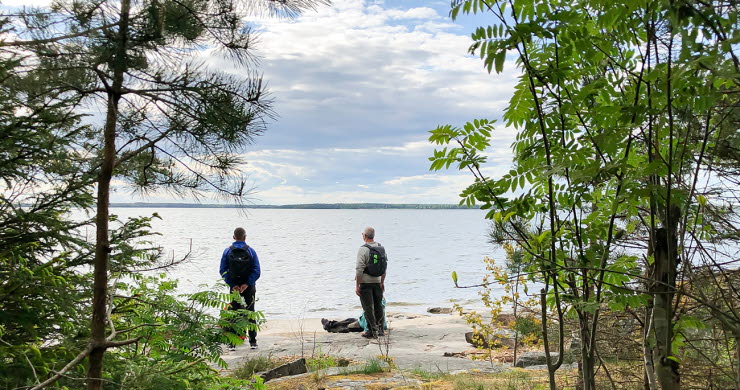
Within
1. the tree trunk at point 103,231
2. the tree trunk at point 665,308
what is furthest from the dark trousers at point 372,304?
the tree trunk at point 665,308

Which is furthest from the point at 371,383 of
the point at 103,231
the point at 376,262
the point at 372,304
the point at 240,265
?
the point at 372,304

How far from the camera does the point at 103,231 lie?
9.97 feet

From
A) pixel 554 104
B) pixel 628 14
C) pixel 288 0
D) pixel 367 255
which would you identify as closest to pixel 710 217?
pixel 554 104

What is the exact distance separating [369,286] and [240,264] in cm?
275

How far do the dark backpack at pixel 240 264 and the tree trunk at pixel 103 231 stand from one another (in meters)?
7.23

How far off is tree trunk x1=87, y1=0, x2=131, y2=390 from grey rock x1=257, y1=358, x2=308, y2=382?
4.70 metres

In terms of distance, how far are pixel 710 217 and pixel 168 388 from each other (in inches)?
150

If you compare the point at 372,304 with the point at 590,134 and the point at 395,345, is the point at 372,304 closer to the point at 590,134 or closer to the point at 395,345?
A: the point at 395,345

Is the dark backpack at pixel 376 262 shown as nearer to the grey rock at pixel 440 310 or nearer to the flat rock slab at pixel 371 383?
the flat rock slab at pixel 371 383

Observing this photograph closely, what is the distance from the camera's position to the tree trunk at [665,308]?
2500 millimetres

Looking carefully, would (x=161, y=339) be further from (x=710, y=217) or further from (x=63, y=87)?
(x=710, y=217)

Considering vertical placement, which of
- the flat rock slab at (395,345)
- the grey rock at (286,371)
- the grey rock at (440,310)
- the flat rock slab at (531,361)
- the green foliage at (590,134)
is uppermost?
the green foliage at (590,134)

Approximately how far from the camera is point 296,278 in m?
29.5

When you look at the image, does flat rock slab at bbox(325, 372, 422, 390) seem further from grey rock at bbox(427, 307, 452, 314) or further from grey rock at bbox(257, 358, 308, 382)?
grey rock at bbox(427, 307, 452, 314)
